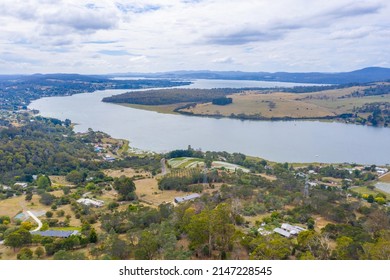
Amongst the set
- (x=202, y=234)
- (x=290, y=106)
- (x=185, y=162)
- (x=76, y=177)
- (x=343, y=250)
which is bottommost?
(x=76, y=177)

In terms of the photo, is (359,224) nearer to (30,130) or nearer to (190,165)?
(190,165)

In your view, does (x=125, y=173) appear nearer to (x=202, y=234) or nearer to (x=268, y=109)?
(x=202, y=234)

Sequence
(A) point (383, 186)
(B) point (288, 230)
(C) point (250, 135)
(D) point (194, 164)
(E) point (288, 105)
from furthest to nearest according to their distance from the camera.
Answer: (E) point (288, 105)
(C) point (250, 135)
(D) point (194, 164)
(A) point (383, 186)
(B) point (288, 230)

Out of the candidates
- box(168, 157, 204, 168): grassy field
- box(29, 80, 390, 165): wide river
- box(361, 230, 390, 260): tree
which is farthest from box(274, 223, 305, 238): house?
box(29, 80, 390, 165): wide river

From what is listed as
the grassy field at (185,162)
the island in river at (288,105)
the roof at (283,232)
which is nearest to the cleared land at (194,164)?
the grassy field at (185,162)

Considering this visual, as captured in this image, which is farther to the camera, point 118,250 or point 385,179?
point 385,179

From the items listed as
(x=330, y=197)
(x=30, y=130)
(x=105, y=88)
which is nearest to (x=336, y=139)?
(x=330, y=197)

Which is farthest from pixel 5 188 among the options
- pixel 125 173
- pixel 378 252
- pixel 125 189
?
pixel 378 252

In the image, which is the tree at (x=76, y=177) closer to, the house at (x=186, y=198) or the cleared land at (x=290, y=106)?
the house at (x=186, y=198)
